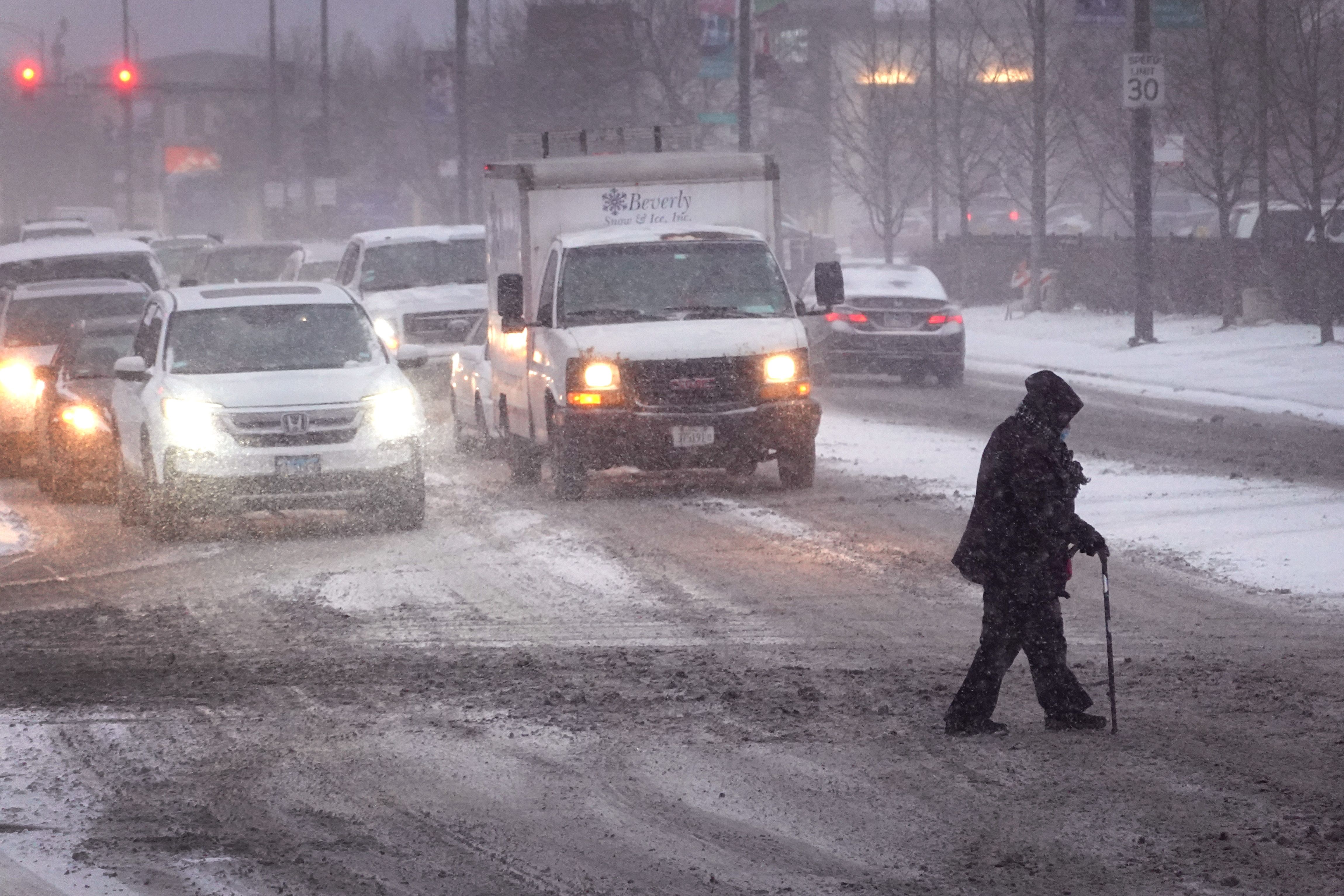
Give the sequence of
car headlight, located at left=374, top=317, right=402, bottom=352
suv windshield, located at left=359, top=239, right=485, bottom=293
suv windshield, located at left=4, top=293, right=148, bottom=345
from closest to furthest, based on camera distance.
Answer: suv windshield, located at left=4, top=293, right=148, bottom=345 < car headlight, located at left=374, top=317, right=402, bottom=352 < suv windshield, located at left=359, top=239, right=485, bottom=293

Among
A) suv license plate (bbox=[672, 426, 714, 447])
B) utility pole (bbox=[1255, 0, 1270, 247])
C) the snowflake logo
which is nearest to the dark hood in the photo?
suv license plate (bbox=[672, 426, 714, 447])

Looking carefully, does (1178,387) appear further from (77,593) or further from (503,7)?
(503,7)

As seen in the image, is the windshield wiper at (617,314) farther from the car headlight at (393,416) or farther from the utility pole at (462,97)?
the utility pole at (462,97)

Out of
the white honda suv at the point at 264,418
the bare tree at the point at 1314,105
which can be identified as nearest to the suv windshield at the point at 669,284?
the white honda suv at the point at 264,418

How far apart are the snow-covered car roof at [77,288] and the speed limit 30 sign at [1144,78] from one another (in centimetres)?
1510

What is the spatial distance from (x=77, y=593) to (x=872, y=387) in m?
16.8

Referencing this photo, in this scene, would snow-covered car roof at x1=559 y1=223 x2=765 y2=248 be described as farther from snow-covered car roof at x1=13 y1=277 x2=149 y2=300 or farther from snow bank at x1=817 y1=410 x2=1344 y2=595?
snow-covered car roof at x1=13 y1=277 x2=149 y2=300

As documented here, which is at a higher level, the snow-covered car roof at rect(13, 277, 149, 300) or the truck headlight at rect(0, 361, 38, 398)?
the snow-covered car roof at rect(13, 277, 149, 300)

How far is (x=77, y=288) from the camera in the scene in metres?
20.7

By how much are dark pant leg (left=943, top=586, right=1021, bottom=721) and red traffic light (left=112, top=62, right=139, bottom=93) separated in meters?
37.5

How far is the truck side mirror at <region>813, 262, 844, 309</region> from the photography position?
17.2 metres

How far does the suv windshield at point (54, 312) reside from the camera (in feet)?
65.9

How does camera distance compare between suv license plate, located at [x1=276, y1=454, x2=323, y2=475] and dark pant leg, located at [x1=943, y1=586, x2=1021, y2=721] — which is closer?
dark pant leg, located at [x1=943, y1=586, x2=1021, y2=721]

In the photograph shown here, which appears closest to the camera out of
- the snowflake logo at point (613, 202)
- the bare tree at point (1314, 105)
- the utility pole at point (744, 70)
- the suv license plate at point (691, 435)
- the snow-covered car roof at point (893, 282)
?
the suv license plate at point (691, 435)
